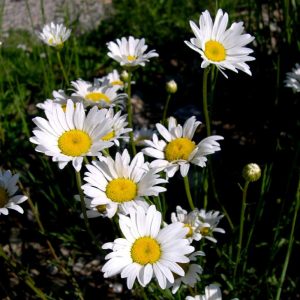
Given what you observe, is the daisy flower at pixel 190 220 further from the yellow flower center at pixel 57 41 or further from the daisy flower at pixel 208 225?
the yellow flower center at pixel 57 41

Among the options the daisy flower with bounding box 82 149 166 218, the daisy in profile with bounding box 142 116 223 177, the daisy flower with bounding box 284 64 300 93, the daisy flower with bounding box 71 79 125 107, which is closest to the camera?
the daisy flower with bounding box 82 149 166 218

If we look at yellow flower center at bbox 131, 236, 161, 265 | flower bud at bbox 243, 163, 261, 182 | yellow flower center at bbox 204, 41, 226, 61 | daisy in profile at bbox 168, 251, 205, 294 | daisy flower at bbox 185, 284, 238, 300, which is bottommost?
daisy flower at bbox 185, 284, 238, 300

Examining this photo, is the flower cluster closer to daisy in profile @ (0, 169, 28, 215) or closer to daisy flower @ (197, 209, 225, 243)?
daisy flower @ (197, 209, 225, 243)

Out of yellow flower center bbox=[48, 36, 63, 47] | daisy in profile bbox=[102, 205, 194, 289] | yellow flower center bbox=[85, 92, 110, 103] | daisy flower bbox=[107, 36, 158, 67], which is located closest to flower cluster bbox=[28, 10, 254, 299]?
daisy in profile bbox=[102, 205, 194, 289]

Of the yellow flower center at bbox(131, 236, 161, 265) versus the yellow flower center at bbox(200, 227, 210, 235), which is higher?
the yellow flower center at bbox(131, 236, 161, 265)

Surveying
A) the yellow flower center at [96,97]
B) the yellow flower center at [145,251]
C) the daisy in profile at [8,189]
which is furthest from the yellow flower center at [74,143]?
the yellow flower center at [96,97]

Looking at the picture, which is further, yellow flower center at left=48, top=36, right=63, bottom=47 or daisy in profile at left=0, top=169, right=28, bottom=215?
yellow flower center at left=48, top=36, right=63, bottom=47
